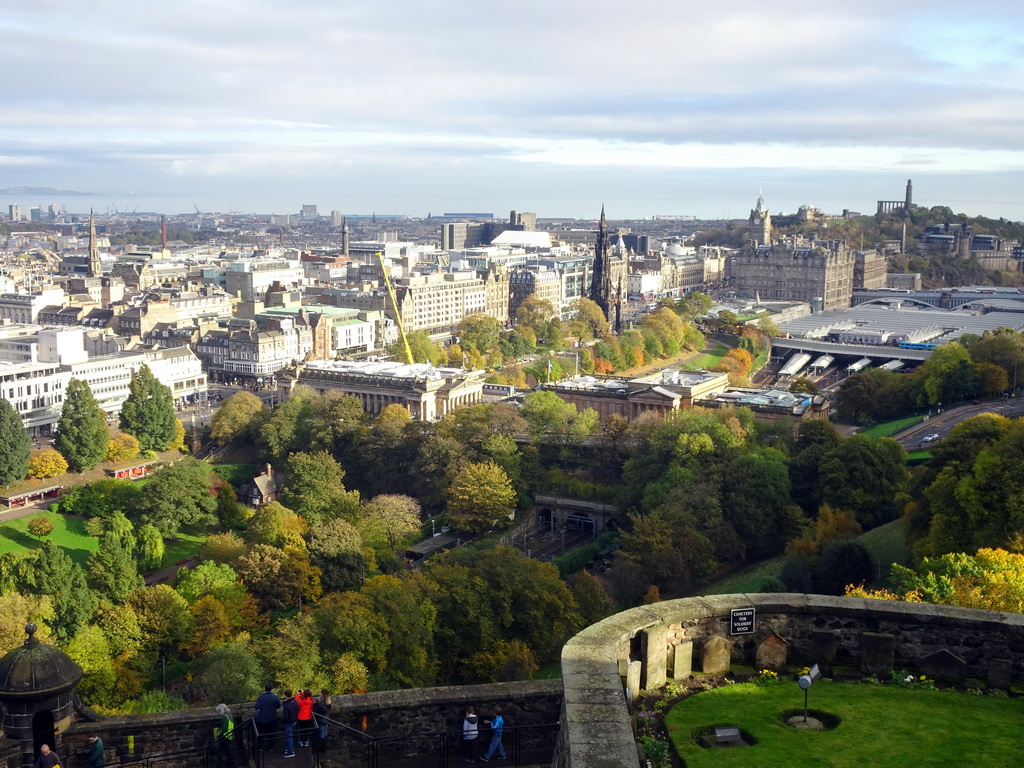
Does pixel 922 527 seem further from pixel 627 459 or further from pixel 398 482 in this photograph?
pixel 398 482

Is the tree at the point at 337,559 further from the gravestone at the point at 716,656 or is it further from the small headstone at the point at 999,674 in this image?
the small headstone at the point at 999,674

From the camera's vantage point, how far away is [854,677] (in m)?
11.2

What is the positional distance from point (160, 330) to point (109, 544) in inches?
2451

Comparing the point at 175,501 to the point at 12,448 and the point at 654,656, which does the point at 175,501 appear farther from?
the point at 654,656

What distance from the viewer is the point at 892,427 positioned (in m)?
67.6

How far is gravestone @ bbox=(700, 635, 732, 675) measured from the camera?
1121 centimetres

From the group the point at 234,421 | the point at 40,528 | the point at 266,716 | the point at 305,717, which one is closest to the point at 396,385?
the point at 234,421

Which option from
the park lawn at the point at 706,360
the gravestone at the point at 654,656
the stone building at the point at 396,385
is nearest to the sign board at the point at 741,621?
the gravestone at the point at 654,656

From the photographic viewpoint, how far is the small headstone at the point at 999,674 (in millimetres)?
10969

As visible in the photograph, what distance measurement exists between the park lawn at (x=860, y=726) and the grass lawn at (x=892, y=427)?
188 feet

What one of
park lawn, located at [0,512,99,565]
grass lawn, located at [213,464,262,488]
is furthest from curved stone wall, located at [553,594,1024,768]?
grass lawn, located at [213,464,262,488]

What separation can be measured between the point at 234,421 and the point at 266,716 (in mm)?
60653

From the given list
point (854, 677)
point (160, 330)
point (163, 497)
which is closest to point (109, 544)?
point (163, 497)

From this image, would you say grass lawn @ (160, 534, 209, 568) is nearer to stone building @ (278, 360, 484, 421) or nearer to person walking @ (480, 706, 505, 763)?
stone building @ (278, 360, 484, 421)
